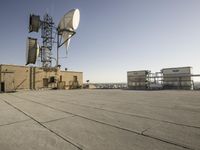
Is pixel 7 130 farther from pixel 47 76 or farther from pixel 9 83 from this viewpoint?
pixel 47 76

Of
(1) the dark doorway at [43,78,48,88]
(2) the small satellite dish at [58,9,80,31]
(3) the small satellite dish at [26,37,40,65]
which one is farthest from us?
(2) the small satellite dish at [58,9,80,31]

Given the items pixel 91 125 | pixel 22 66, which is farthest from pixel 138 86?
pixel 91 125

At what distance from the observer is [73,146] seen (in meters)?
3.31

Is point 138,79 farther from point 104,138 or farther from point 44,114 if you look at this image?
point 104,138

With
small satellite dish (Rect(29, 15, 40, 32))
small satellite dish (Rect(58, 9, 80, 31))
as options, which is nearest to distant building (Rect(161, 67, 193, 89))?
small satellite dish (Rect(58, 9, 80, 31))

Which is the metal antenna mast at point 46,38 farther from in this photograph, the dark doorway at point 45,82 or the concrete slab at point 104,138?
the concrete slab at point 104,138

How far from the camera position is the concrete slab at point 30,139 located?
10.9ft

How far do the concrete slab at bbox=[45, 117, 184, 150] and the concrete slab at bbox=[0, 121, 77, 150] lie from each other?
31cm

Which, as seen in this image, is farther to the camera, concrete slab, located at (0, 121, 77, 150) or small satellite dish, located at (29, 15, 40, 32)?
small satellite dish, located at (29, 15, 40, 32)

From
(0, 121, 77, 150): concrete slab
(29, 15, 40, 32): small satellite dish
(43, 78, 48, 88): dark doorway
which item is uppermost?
(29, 15, 40, 32): small satellite dish

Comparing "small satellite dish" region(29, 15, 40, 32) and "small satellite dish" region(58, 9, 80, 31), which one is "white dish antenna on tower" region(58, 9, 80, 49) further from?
"small satellite dish" region(29, 15, 40, 32)

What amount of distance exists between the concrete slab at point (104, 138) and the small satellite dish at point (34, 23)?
103 ft

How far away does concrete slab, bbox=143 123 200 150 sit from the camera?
11.1ft

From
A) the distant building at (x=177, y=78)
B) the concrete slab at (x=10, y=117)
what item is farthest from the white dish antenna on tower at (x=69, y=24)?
the concrete slab at (x=10, y=117)
